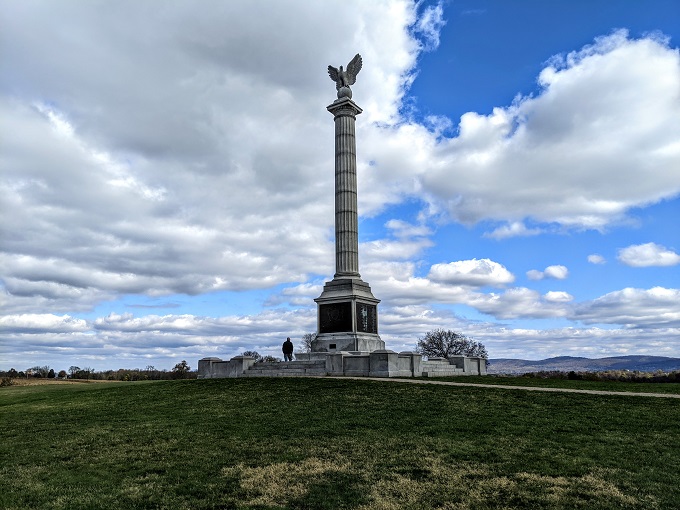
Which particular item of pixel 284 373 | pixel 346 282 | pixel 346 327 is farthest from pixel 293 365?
pixel 346 282

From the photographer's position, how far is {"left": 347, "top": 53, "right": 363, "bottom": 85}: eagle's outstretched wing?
110ft

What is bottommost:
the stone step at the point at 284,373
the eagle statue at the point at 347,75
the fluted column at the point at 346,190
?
the stone step at the point at 284,373

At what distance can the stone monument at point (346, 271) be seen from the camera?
2808 cm

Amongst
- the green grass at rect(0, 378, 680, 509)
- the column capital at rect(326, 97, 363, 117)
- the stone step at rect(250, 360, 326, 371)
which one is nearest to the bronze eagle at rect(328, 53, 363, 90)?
the column capital at rect(326, 97, 363, 117)

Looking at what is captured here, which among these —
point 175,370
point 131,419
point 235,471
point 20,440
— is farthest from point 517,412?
point 175,370

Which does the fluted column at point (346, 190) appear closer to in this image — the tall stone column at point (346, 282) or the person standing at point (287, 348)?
the tall stone column at point (346, 282)

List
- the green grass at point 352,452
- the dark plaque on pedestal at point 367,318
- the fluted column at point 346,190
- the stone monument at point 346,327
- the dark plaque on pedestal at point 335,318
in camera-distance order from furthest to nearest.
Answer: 1. the fluted column at point 346,190
2. the dark plaque on pedestal at point 367,318
3. the dark plaque on pedestal at point 335,318
4. the stone monument at point 346,327
5. the green grass at point 352,452

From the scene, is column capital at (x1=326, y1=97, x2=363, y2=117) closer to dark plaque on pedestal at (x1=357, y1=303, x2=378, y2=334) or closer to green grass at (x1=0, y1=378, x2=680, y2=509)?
dark plaque on pedestal at (x1=357, y1=303, x2=378, y2=334)

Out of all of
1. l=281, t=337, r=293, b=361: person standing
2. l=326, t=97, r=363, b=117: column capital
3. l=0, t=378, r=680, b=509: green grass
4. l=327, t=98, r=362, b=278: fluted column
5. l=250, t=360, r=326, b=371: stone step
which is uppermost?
l=326, t=97, r=363, b=117: column capital

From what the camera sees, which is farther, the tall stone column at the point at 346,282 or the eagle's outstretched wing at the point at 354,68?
the eagle's outstretched wing at the point at 354,68

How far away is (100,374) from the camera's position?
4134 cm

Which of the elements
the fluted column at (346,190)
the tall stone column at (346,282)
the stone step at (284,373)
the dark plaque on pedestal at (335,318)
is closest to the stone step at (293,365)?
the stone step at (284,373)

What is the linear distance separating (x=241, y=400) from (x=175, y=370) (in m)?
25.2

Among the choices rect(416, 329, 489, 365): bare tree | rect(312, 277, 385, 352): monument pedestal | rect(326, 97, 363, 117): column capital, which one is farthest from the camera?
rect(416, 329, 489, 365): bare tree
